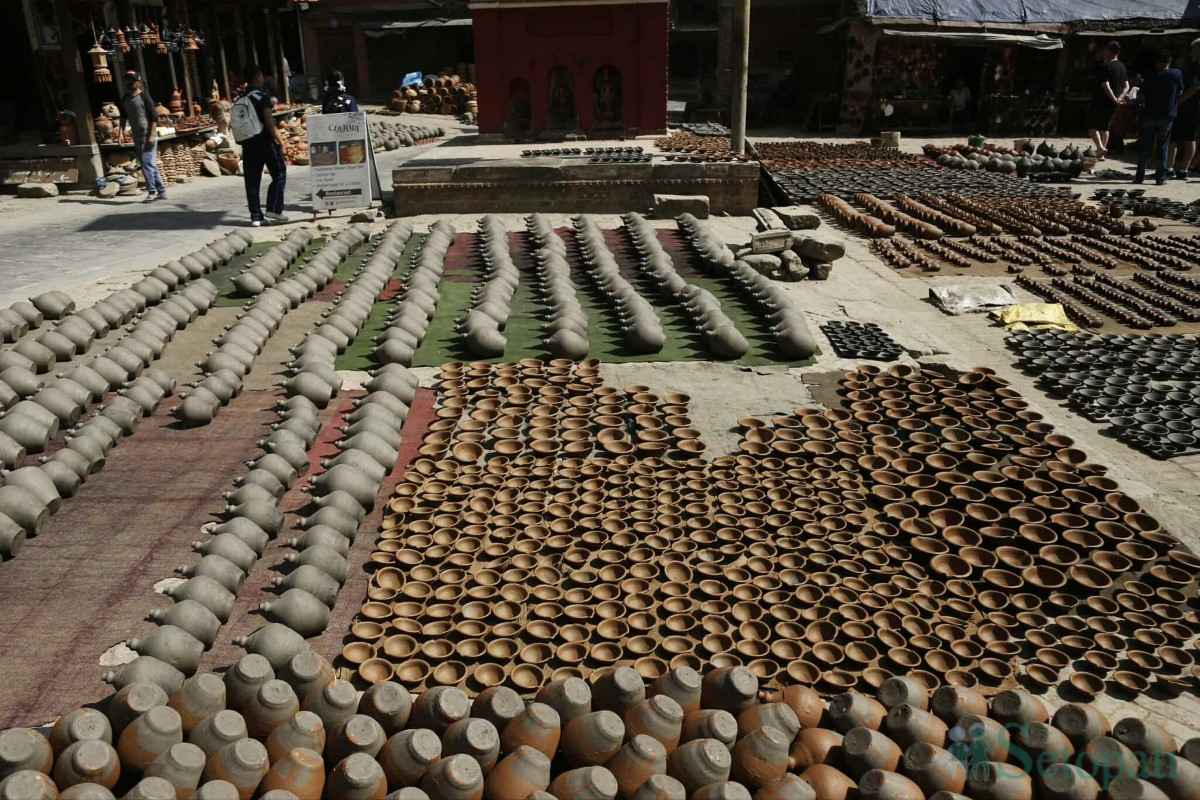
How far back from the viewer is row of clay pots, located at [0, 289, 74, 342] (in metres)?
8.07

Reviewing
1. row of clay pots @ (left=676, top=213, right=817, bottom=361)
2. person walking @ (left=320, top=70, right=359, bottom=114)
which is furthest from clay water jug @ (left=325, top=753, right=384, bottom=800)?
person walking @ (left=320, top=70, right=359, bottom=114)

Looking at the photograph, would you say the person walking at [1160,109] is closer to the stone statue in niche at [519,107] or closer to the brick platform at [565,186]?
the brick platform at [565,186]

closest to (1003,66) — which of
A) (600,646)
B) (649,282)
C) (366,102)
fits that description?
(649,282)

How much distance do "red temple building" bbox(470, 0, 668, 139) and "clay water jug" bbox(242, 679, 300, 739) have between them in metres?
18.2

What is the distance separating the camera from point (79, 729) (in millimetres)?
3260

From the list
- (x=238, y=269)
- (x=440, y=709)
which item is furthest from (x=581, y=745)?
(x=238, y=269)

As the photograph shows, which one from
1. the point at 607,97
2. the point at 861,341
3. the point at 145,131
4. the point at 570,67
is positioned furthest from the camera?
the point at 607,97

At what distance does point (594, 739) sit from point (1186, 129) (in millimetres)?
18165

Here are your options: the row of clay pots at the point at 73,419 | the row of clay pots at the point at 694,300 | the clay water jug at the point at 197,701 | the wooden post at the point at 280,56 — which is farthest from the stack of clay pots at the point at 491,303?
the wooden post at the point at 280,56

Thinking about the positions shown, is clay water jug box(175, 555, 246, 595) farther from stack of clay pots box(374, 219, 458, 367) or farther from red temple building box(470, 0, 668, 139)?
red temple building box(470, 0, 668, 139)

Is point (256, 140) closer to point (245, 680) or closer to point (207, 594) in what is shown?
point (207, 594)

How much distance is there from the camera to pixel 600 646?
13.8ft

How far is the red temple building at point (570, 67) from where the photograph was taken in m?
19.6

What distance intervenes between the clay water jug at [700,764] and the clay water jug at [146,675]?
78.8 inches
